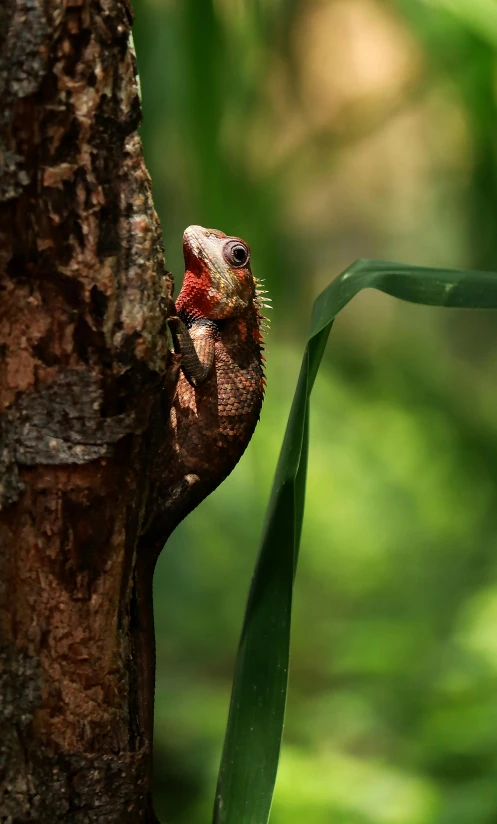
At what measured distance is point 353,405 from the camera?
17.6 feet

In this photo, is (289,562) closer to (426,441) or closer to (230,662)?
(230,662)

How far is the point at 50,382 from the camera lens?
4.52 ft

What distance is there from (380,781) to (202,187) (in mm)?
2147

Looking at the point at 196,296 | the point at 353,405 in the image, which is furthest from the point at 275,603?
the point at 353,405

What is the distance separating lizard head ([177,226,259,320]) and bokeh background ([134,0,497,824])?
693 millimetres

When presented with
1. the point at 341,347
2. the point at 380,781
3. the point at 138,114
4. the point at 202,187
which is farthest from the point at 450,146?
the point at 138,114

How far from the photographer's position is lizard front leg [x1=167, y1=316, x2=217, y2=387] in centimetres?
175

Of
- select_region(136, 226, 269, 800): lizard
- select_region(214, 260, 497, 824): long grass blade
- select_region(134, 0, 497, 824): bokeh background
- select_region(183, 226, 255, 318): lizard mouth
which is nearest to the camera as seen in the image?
select_region(214, 260, 497, 824): long grass blade

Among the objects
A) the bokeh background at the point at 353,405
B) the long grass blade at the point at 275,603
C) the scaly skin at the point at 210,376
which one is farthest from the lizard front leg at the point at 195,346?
the bokeh background at the point at 353,405

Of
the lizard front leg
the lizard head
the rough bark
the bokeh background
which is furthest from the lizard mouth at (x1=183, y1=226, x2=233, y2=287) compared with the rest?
the bokeh background

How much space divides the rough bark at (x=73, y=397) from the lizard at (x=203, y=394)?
131 millimetres

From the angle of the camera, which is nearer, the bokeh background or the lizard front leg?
the lizard front leg

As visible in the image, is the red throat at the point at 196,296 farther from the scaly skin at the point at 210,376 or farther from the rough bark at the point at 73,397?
the rough bark at the point at 73,397

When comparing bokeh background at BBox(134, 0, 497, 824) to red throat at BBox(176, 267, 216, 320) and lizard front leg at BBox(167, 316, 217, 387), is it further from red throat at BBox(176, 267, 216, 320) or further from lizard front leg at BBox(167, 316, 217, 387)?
lizard front leg at BBox(167, 316, 217, 387)
